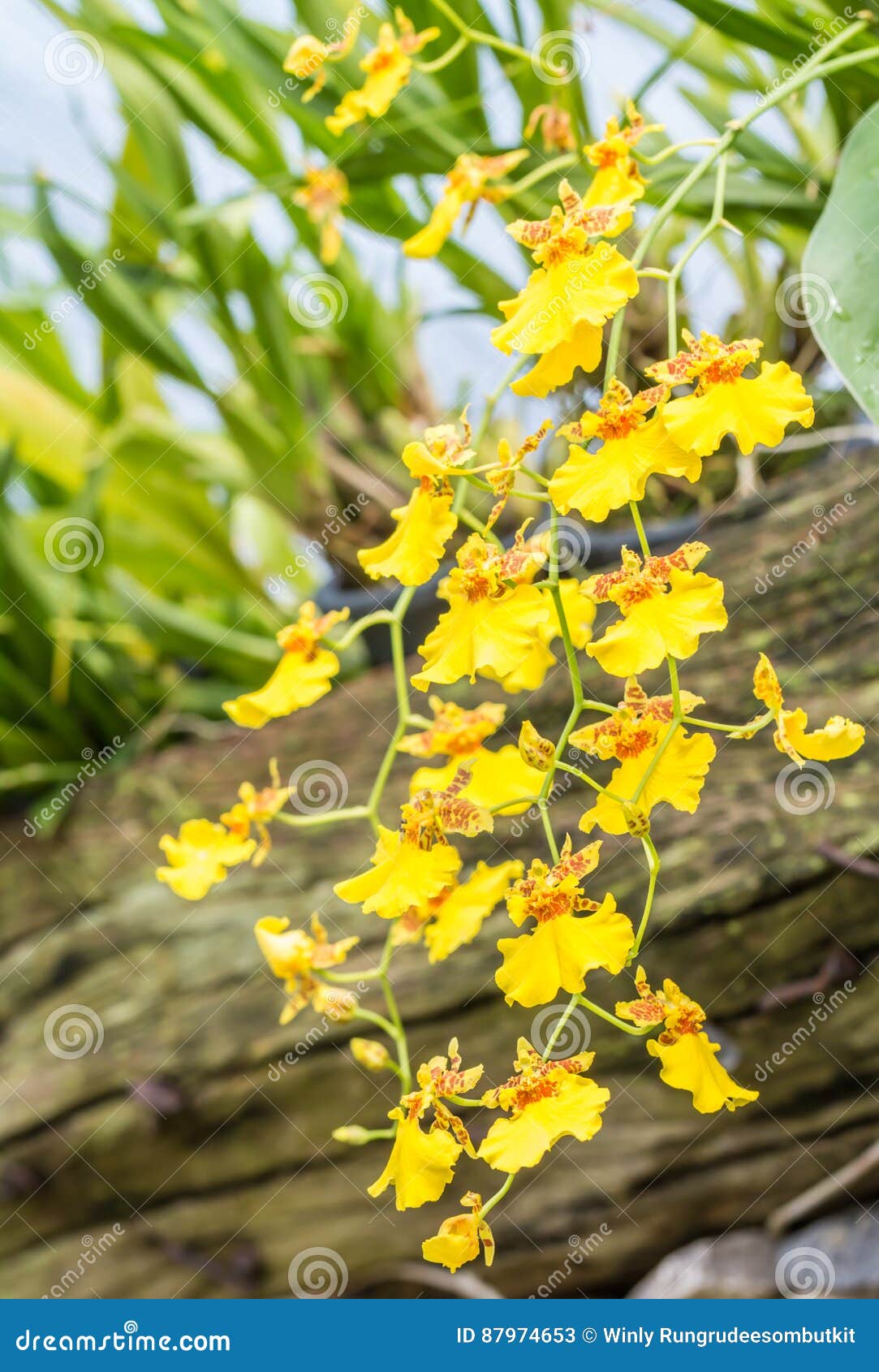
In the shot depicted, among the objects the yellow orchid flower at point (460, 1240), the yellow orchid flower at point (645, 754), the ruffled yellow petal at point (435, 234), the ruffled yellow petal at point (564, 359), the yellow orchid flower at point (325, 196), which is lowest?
the yellow orchid flower at point (460, 1240)

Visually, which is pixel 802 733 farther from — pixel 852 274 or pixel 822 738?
pixel 852 274

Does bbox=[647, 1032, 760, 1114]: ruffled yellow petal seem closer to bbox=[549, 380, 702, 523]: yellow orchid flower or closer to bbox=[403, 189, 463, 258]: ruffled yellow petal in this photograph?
bbox=[549, 380, 702, 523]: yellow orchid flower

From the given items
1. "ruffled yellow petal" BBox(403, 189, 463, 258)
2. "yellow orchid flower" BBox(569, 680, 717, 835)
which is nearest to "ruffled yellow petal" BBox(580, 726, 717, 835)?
"yellow orchid flower" BBox(569, 680, 717, 835)

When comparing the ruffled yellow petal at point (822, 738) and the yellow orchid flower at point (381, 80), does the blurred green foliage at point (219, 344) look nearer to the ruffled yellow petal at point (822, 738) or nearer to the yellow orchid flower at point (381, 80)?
the yellow orchid flower at point (381, 80)

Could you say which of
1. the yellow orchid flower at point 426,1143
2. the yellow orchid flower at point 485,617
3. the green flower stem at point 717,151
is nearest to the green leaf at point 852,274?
the green flower stem at point 717,151

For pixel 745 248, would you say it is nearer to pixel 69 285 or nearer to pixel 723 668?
pixel 723 668

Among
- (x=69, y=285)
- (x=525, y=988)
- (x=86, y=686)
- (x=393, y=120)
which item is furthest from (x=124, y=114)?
(x=525, y=988)
